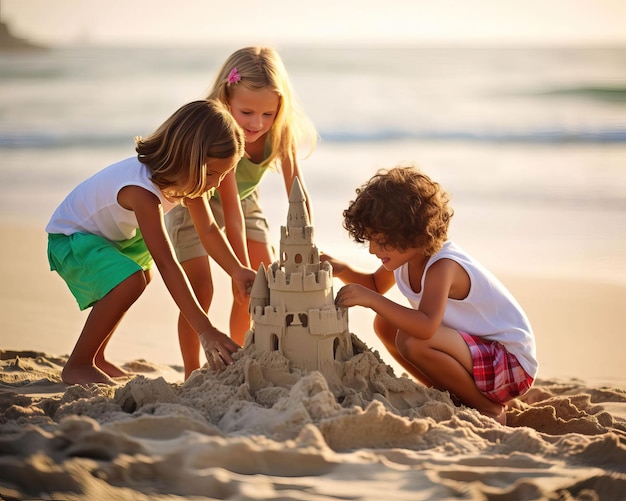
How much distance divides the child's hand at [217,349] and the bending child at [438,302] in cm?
54

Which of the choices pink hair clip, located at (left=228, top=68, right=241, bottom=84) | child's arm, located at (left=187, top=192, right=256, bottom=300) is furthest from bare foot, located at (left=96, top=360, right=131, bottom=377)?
pink hair clip, located at (left=228, top=68, right=241, bottom=84)

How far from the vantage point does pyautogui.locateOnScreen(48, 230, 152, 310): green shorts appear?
→ 166 inches

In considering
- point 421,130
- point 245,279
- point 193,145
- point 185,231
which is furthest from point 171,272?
point 421,130

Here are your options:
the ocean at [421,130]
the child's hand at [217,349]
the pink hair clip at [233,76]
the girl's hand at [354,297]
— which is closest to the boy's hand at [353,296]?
the girl's hand at [354,297]

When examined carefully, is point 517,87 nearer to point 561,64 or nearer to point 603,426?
point 561,64

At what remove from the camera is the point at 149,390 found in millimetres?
3309

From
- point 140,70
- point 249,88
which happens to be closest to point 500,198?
point 249,88

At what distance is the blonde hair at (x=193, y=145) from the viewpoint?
154 inches

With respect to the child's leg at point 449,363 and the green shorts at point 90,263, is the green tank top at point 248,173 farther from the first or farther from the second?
the child's leg at point 449,363

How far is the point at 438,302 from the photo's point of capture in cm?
364

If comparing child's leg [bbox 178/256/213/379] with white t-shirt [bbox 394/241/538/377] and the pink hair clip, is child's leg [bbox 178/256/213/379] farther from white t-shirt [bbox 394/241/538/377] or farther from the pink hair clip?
white t-shirt [bbox 394/241/538/377]

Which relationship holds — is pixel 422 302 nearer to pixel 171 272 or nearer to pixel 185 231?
pixel 171 272

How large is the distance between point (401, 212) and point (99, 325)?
65.9 inches

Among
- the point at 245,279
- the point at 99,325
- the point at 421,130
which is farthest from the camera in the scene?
the point at 421,130
